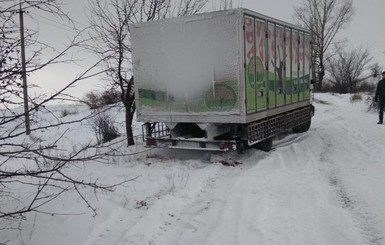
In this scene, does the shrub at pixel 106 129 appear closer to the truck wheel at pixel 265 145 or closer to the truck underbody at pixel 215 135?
the truck underbody at pixel 215 135

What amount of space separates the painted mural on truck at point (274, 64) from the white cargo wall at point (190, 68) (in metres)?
0.35

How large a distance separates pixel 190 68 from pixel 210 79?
51 centimetres

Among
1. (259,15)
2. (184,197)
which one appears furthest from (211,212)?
(259,15)

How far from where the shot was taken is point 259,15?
9.22m

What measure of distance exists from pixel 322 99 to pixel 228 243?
103ft

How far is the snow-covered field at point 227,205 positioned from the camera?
4688mm

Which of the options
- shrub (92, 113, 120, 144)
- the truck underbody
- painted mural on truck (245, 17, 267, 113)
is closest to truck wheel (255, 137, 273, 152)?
the truck underbody

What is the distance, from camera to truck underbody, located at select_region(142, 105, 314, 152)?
29.9ft

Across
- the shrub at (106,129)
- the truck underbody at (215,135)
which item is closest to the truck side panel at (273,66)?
the truck underbody at (215,135)

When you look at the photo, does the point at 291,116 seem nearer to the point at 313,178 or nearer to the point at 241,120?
the point at 241,120

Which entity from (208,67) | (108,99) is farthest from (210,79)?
A: (108,99)

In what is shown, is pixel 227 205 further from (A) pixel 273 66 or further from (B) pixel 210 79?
(A) pixel 273 66

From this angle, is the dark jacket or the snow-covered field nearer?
the snow-covered field

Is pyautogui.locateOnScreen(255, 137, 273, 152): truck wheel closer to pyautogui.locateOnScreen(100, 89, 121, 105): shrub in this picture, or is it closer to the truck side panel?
the truck side panel
